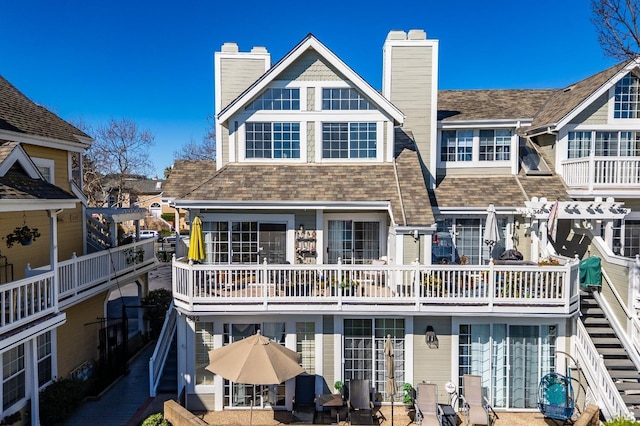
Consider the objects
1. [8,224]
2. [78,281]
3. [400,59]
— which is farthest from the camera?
[400,59]

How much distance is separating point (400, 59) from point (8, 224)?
1424cm

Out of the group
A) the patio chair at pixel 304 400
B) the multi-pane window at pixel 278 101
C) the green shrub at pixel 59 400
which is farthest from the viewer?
the multi-pane window at pixel 278 101

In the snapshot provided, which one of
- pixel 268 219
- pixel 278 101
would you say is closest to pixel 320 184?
pixel 268 219

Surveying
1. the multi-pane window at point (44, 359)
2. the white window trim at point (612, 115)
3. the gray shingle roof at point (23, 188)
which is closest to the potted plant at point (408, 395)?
the multi-pane window at point (44, 359)

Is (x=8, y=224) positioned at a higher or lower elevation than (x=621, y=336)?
higher

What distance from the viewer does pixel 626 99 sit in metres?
15.4

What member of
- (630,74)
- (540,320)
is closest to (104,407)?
(540,320)

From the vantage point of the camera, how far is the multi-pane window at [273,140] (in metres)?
14.8

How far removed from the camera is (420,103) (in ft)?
52.6

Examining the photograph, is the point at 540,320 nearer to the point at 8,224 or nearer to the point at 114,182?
the point at 8,224

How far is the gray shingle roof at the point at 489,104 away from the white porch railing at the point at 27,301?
1444cm

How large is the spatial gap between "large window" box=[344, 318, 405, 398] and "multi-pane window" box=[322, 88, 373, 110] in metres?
7.50

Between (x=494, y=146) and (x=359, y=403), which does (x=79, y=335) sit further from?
(x=494, y=146)

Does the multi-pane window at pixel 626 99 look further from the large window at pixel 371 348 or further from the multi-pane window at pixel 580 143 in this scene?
the large window at pixel 371 348
